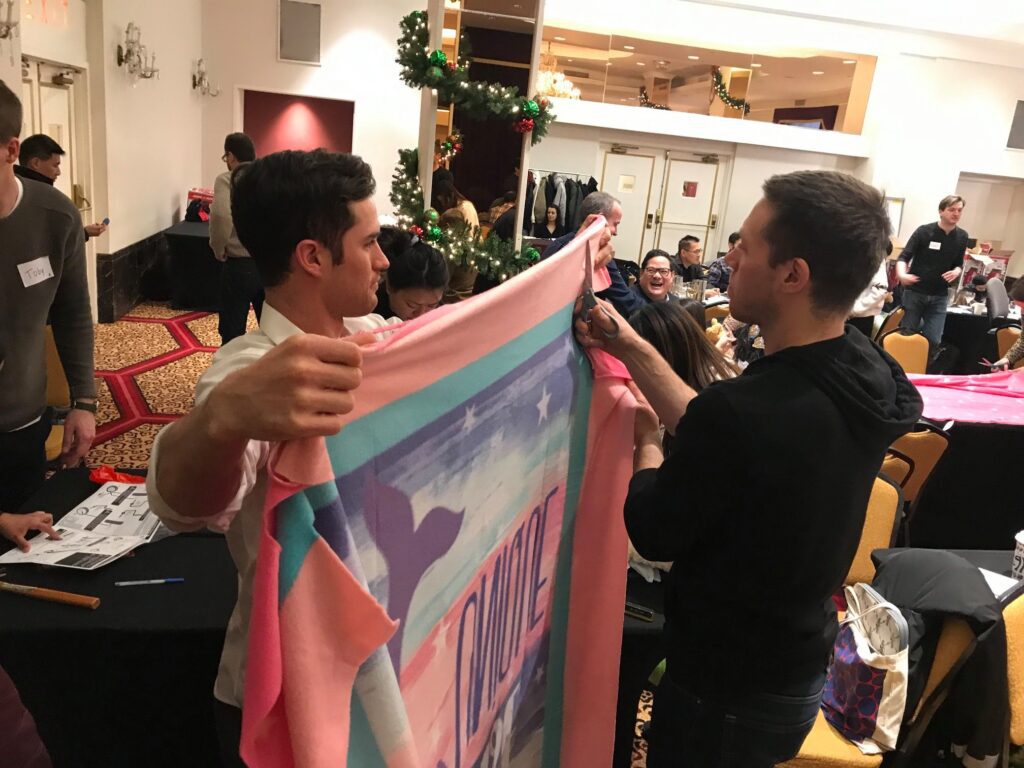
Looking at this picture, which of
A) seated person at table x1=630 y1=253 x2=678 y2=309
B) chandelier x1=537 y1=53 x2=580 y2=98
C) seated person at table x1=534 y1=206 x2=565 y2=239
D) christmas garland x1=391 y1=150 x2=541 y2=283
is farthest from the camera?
chandelier x1=537 y1=53 x2=580 y2=98

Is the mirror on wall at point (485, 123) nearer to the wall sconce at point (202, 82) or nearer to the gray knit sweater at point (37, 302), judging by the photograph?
the gray knit sweater at point (37, 302)

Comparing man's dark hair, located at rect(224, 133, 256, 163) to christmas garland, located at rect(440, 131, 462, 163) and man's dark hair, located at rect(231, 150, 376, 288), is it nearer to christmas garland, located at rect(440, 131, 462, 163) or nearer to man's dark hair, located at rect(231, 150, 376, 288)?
christmas garland, located at rect(440, 131, 462, 163)

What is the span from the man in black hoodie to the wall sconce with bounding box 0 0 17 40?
14.6ft

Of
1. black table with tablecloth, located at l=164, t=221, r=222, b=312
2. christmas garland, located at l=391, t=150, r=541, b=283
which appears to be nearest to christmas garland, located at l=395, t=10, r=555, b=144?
christmas garland, located at l=391, t=150, r=541, b=283

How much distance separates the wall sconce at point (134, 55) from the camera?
7008mm

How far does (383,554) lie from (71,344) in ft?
5.42

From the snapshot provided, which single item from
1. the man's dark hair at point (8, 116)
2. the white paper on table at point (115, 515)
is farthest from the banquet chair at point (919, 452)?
the man's dark hair at point (8, 116)

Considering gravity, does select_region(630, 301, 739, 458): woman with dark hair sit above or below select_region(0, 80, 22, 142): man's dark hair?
below

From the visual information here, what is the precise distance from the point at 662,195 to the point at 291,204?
408 inches

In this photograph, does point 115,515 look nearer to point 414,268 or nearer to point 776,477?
point 414,268

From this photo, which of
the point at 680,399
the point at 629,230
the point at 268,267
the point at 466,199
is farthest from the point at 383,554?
the point at 629,230

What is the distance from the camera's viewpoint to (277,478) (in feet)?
2.38

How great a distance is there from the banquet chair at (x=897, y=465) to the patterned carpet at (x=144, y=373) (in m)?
3.55

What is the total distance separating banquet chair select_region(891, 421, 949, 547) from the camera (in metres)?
3.04
